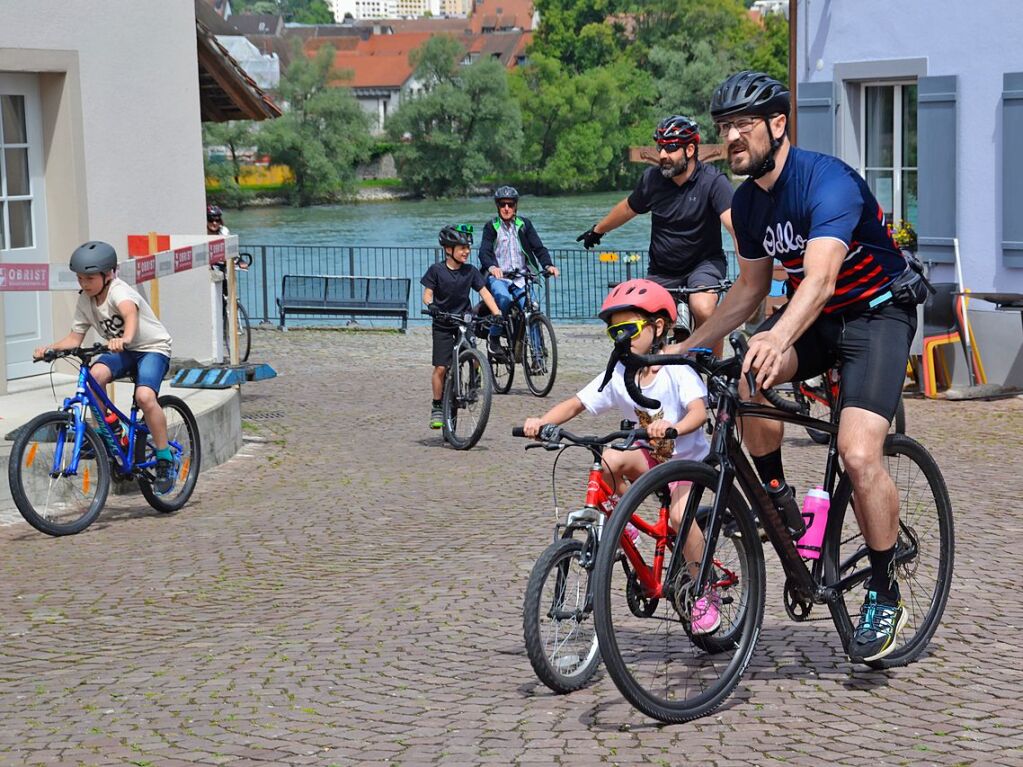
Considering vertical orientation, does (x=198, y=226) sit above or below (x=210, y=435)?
above

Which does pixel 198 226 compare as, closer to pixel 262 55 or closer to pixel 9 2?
pixel 9 2

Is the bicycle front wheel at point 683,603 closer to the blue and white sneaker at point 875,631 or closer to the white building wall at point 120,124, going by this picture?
the blue and white sneaker at point 875,631

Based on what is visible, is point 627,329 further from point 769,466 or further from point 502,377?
point 502,377

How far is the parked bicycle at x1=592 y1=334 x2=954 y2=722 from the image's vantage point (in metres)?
4.79

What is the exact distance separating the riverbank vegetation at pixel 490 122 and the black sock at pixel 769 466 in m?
60.3

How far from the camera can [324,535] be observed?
8648 millimetres

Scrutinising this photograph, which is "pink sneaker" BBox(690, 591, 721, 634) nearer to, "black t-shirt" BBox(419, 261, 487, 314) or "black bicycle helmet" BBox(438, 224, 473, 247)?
"black t-shirt" BBox(419, 261, 487, 314)

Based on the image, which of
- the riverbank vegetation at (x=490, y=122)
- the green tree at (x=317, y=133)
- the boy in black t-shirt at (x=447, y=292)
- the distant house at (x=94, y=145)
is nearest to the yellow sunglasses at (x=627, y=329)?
the boy in black t-shirt at (x=447, y=292)

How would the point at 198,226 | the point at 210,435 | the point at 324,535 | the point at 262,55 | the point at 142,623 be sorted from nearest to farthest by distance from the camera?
the point at 142,623, the point at 324,535, the point at 210,435, the point at 198,226, the point at 262,55

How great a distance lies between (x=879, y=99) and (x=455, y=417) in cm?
630

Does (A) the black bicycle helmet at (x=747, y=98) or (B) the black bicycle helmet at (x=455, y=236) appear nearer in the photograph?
(A) the black bicycle helmet at (x=747, y=98)

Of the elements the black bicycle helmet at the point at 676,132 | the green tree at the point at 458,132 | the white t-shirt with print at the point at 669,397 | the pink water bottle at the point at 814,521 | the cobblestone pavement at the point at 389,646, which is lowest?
the cobblestone pavement at the point at 389,646

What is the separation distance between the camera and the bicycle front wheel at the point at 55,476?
867cm

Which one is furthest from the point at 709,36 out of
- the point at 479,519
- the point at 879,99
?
the point at 479,519
